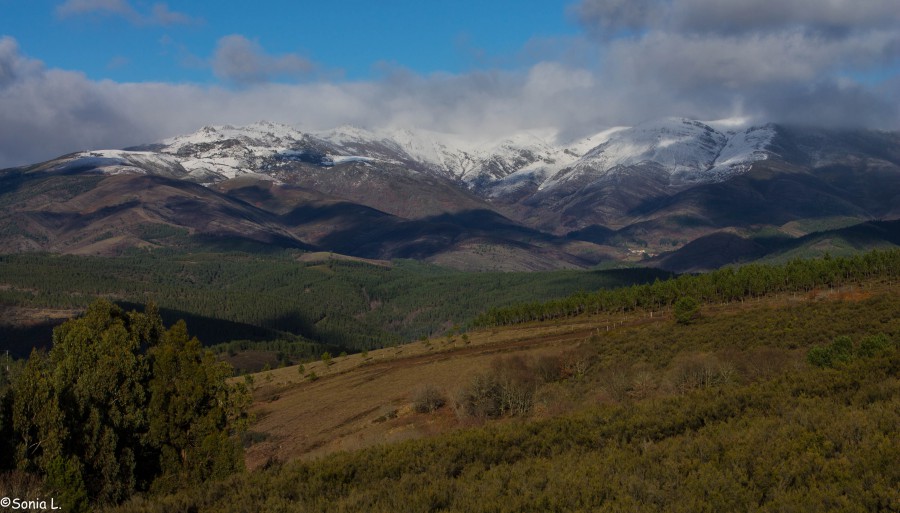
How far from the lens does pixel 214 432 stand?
1575 inches

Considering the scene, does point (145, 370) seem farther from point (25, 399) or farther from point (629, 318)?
point (629, 318)

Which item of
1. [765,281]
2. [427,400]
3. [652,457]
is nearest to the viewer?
[652,457]

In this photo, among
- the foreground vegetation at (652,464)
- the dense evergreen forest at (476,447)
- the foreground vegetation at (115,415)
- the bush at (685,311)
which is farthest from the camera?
the bush at (685,311)

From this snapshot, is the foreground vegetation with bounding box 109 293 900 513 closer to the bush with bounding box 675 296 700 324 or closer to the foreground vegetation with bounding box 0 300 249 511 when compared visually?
the foreground vegetation with bounding box 0 300 249 511

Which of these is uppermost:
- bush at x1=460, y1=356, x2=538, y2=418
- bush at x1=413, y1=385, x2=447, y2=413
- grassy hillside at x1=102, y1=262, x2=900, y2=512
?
grassy hillside at x1=102, y1=262, x2=900, y2=512

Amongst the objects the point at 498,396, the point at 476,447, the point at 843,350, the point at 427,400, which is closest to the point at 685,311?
the point at 427,400

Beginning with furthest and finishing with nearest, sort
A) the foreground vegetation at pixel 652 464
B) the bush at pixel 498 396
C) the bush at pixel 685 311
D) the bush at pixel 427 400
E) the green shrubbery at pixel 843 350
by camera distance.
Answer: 1. the bush at pixel 685 311
2. the bush at pixel 427 400
3. the bush at pixel 498 396
4. the green shrubbery at pixel 843 350
5. the foreground vegetation at pixel 652 464

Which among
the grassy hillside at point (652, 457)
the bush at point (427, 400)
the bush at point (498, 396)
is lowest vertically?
the bush at point (427, 400)

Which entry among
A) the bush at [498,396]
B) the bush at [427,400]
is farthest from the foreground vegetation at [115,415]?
the bush at [427,400]

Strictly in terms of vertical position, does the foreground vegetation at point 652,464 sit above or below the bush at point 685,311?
above

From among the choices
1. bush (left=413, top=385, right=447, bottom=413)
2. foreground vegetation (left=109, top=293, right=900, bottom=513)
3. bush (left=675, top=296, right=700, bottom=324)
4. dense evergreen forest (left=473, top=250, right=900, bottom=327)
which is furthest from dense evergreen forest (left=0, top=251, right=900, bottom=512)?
dense evergreen forest (left=473, top=250, right=900, bottom=327)

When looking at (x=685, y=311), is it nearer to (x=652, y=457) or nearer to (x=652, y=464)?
(x=652, y=457)

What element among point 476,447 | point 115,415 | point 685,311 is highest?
point 115,415

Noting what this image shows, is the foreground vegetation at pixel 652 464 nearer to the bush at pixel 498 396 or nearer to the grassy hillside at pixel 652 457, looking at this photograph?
the grassy hillside at pixel 652 457
